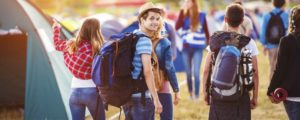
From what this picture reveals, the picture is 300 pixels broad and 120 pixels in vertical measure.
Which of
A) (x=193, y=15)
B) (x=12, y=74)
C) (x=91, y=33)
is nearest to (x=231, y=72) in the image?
(x=91, y=33)

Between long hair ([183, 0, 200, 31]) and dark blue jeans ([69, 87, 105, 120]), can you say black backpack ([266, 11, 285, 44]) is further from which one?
dark blue jeans ([69, 87, 105, 120])

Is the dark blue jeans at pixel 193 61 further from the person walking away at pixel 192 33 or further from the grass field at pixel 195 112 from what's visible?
the grass field at pixel 195 112

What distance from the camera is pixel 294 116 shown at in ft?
21.6

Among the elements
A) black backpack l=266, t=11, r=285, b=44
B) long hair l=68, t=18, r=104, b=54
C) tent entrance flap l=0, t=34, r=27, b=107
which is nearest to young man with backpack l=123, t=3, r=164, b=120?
long hair l=68, t=18, r=104, b=54

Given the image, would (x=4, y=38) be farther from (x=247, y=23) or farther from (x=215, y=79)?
(x=215, y=79)

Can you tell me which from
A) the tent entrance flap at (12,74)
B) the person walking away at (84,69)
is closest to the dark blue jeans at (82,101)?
the person walking away at (84,69)

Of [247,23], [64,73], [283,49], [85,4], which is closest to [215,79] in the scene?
[283,49]

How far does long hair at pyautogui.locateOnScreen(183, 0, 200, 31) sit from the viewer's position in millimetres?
11586

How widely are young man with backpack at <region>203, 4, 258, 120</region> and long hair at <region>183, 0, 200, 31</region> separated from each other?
5.01m

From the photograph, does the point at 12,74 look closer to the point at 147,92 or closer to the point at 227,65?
the point at 147,92

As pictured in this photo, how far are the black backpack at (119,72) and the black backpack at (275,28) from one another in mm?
5886

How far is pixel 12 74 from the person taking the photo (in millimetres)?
11469

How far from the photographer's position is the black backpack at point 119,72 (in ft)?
20.1

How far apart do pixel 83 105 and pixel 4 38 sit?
14.5 ft
